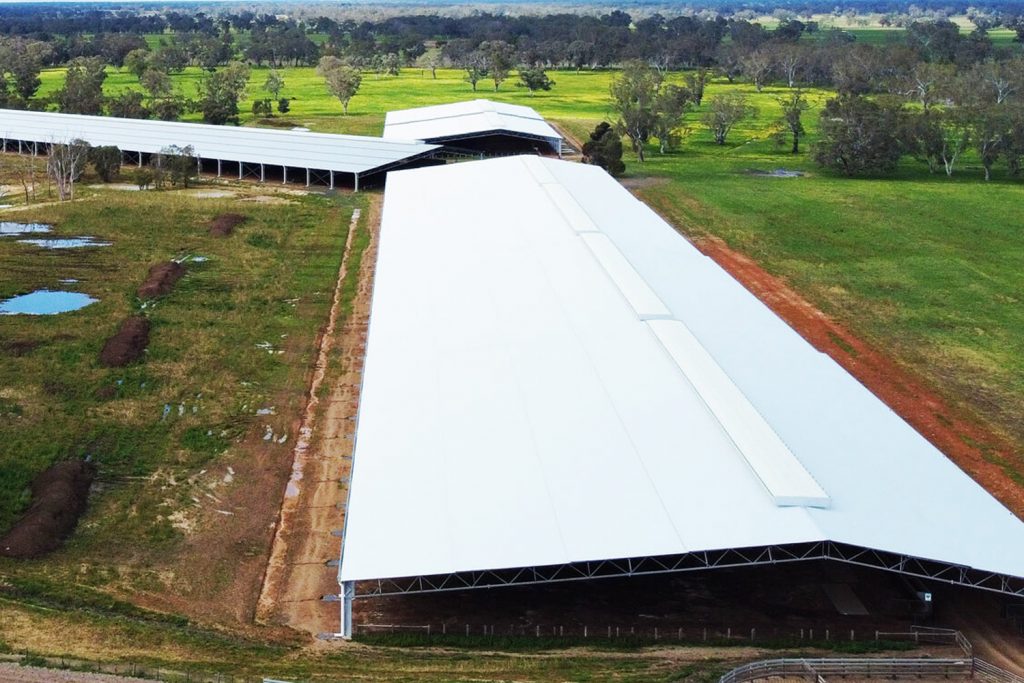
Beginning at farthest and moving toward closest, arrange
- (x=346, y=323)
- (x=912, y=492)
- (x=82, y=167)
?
(x=82, y=167)
(x=346, y=323)
(x=912, y=492)

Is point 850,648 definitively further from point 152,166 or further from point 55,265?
point 152,166

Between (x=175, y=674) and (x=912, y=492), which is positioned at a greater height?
(x=912, y=492)

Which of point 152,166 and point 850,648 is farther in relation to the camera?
point 152,166

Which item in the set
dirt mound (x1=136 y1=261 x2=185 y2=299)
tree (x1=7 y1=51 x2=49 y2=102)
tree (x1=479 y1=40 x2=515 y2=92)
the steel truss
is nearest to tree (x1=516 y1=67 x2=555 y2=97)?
tree (x1=479 y1=40 x2=515 y2=92)

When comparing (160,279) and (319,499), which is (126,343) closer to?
(160,279)

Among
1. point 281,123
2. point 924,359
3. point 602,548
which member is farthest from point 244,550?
point 281,123

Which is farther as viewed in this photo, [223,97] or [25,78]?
[25,78]

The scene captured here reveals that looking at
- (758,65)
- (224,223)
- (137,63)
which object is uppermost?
(758,65)

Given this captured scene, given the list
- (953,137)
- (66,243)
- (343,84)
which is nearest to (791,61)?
(953,137)
